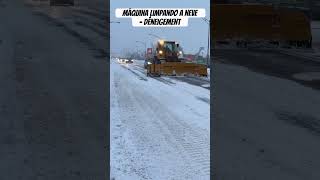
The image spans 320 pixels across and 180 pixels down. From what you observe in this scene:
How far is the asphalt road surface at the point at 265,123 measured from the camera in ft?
16.9

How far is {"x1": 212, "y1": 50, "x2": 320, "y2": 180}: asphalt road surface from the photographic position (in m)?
5.16

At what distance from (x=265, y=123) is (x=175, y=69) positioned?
2712 mm

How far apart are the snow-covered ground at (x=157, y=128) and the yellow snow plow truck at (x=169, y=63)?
0.25 m

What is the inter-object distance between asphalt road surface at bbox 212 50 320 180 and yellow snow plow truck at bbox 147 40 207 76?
0.70m

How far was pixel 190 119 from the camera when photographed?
22.1 ft
